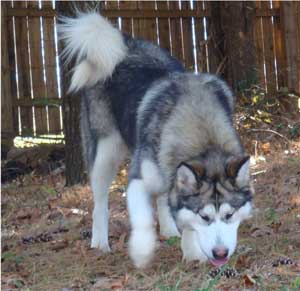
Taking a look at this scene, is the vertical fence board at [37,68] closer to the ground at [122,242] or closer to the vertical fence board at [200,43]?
the ground at [122,242]

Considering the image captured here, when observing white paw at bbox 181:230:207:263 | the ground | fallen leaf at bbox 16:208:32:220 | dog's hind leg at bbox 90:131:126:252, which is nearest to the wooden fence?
the ground

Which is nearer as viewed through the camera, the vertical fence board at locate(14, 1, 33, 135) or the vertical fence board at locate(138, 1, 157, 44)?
the vertical fence board at locate(14, 1, 33, 135)

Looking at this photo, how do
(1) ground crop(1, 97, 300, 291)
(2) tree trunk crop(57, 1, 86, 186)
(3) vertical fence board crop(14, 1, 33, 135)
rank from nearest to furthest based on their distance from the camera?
(1) ground crop(1, 97, 300, 291)
(2) tree trunk crop(57, 1, 86, 186)
(3) vertical fence board crop(14, 1, 33, 135)

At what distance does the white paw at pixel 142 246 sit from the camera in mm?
4234

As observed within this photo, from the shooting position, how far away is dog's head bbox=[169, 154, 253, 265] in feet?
12.7

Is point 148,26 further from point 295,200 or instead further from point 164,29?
point 295,200

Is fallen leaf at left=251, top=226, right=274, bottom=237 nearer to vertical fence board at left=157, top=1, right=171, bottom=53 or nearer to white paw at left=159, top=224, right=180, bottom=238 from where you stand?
white paw at left=159, top=224, right=180, bottom=238

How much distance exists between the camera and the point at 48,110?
10.2 meters

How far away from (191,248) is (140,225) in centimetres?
41

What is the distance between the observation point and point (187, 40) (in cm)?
1097

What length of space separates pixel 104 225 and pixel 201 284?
166 cm

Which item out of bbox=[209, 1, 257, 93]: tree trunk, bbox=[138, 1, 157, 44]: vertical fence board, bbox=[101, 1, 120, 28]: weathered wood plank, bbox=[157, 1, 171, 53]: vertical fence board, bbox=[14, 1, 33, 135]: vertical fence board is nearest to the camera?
bbox=[209, 1, 257, 93]: tree trunk

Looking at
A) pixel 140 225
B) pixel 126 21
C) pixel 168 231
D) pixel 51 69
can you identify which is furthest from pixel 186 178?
pixel 126 21

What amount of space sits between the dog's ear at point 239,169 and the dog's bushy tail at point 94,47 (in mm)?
1757
